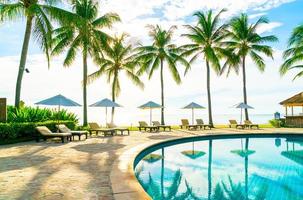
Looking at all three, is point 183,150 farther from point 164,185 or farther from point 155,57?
point 155,57

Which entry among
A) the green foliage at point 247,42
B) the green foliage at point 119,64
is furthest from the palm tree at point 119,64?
the green foliage at point 247,42

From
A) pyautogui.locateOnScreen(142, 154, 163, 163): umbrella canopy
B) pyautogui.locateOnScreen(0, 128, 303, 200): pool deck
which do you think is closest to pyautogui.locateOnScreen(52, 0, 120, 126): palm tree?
pyautogui.locateOnScreen(142, 154, 163, 163): umbrella canopy

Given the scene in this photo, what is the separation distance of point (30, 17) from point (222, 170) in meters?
13.6

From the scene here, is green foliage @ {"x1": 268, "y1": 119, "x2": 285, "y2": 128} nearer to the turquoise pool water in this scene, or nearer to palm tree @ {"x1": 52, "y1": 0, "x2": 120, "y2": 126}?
the turquoise pool water

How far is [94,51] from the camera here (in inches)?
949

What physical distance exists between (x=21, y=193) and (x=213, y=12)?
2612 centimetres

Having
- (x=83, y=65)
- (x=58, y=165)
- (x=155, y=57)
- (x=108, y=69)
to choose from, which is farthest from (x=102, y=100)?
(x=58, y=165)

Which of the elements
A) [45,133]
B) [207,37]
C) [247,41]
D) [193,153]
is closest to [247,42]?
[247,41]

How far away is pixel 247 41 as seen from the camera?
2950cm

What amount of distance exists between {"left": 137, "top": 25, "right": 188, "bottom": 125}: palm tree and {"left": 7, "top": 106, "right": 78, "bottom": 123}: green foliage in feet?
38.2

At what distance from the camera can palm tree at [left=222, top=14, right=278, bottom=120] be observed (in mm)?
29000

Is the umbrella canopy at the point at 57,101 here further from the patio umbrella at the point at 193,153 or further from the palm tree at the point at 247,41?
the palm tree at the point at 247,41

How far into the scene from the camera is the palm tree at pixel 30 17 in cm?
1617

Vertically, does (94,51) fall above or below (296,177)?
above
